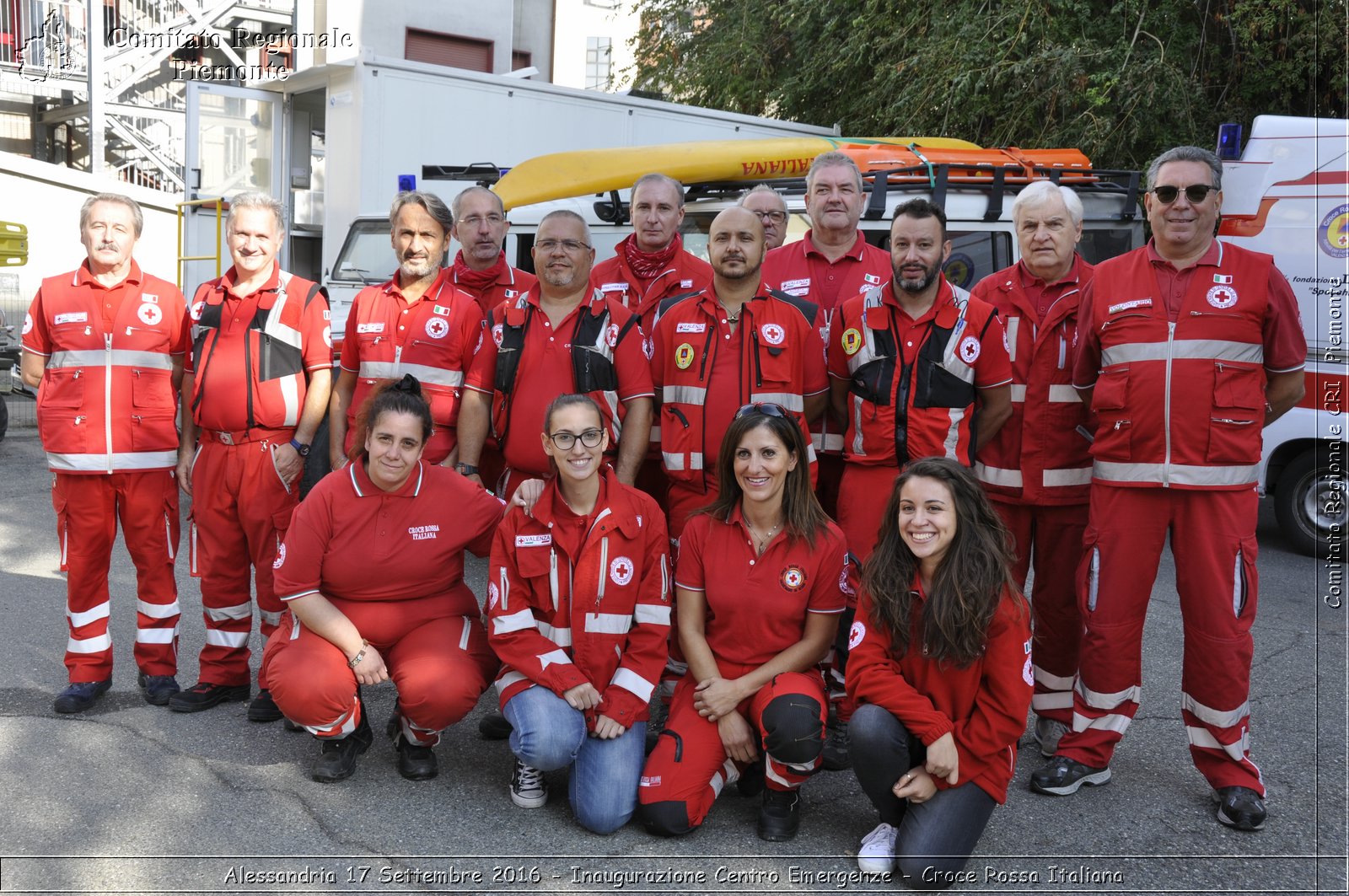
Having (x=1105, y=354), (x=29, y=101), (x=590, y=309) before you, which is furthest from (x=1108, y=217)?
(x=29, y=101)

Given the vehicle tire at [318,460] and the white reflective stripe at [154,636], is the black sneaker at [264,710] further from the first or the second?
the vehicle tire at [318,460]

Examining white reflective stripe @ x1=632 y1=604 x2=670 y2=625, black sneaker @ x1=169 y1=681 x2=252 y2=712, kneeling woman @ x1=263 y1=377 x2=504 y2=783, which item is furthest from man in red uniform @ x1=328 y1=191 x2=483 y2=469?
white reflective stripe @ x1=632 y1=604 x2=670 y2=625

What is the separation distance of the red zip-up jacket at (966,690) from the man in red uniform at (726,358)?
1.03 metres

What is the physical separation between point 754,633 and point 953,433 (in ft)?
3.65

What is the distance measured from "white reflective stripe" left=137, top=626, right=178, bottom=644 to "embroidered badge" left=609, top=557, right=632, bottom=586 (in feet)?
6.86

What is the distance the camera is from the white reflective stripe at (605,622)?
148 inches

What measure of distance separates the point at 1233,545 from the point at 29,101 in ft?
78.4

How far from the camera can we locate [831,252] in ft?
16.6

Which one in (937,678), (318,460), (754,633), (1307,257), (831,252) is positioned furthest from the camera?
(1307,257)

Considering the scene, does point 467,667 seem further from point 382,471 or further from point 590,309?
point 590,309

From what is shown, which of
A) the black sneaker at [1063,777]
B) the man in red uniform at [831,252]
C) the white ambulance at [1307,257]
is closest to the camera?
the black sneaker at [1063,777]

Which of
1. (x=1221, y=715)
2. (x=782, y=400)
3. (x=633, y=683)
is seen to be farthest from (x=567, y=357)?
(x=1221, y=715)

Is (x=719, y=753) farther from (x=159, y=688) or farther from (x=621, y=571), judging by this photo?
(x=159, y=688)

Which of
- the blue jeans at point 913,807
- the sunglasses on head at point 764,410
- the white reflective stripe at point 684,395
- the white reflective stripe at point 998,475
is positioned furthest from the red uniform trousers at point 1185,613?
the white reflective stripe at point 684,395
